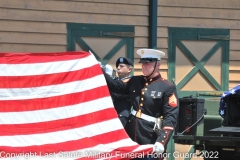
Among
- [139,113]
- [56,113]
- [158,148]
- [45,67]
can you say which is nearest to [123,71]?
[139,113]

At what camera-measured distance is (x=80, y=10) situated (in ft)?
31.7

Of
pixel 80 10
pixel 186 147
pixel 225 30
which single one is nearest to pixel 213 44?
pixel 225 30

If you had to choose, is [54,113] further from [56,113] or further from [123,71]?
[123,71]

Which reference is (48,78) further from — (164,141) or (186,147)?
(186,147)

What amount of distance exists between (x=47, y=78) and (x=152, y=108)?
1.06 m

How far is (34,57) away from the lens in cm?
623

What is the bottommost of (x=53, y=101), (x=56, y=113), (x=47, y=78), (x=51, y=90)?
(x=56, y=113)

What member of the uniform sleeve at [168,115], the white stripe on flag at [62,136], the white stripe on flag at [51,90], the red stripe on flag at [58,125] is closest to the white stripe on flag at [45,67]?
the white stripe on flag at [51,90]

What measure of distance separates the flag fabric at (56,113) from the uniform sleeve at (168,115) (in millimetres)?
190

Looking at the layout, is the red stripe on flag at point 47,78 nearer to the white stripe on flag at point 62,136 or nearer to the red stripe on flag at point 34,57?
the red stripe on flag at point 34,57

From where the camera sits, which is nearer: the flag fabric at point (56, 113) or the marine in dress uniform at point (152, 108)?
the flag fabric at point (56, 113)

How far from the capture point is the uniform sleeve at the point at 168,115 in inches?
233

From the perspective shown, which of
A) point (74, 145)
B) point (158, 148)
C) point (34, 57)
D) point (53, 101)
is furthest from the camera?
point (34, 57)

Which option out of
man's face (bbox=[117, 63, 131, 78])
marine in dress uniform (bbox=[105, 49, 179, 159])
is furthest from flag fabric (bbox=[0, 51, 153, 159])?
man's face (bbox=[117, 63, 131, 78])
